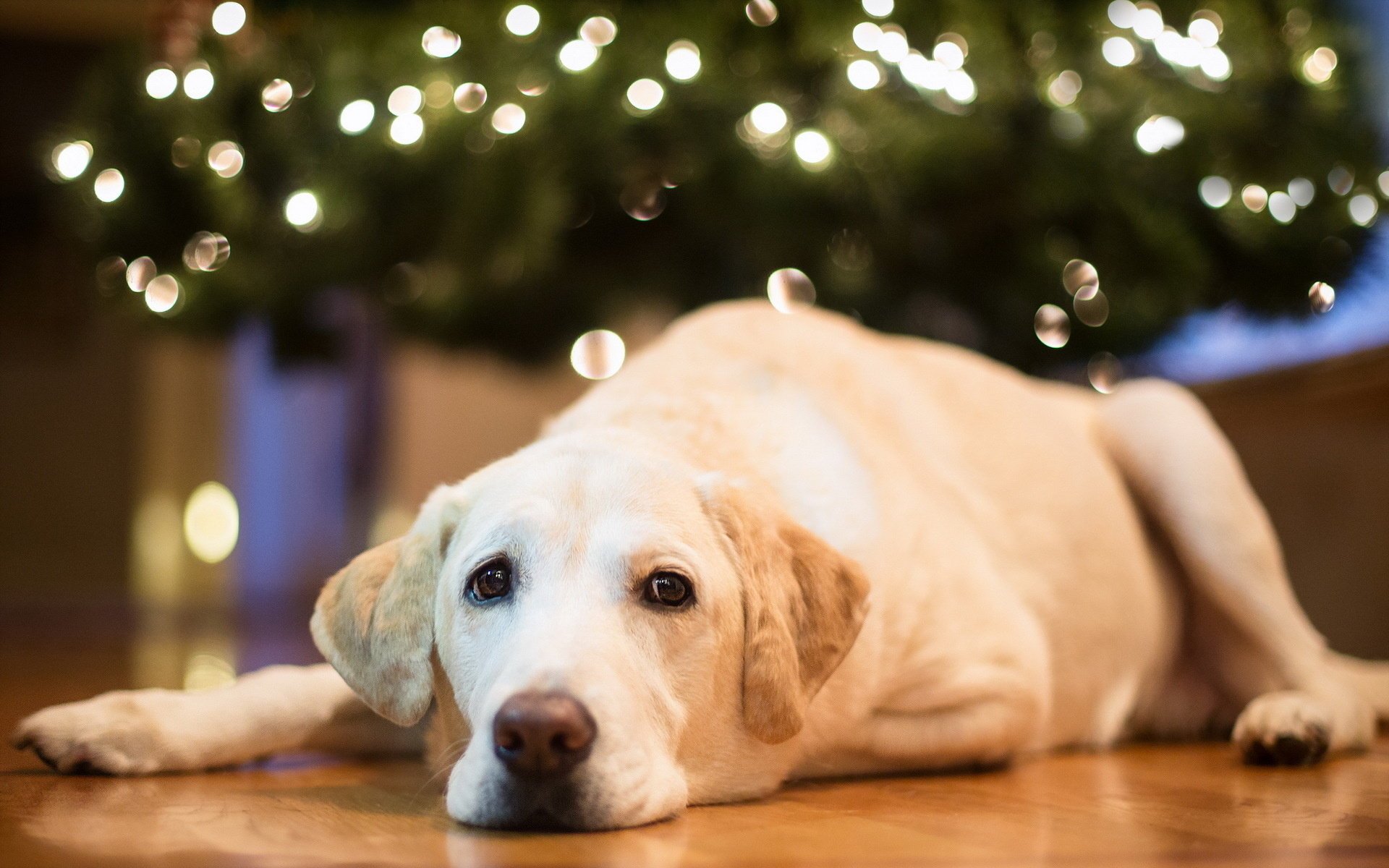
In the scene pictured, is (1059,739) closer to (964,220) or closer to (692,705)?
(692,705)

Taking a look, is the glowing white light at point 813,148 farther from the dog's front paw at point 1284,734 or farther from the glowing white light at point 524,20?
the dog's front paw at point 1284,734

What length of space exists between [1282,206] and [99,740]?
11.3ft

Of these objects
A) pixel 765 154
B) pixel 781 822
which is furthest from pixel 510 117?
pixel 781 822

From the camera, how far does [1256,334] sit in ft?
14.7

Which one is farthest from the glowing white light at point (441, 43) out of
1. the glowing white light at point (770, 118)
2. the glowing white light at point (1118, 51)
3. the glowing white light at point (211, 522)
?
the glowing white light at point (211, 522)

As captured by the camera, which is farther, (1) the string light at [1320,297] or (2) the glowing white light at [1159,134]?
(1) the string light at [1320,297]

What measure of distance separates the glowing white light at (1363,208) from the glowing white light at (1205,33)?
0.62 metres

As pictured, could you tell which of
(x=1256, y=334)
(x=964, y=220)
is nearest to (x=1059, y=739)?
(x=964, y=220)

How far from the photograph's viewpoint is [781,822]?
196 cm

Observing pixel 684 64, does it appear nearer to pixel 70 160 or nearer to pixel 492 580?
pixel 70 160

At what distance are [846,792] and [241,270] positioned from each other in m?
3.00

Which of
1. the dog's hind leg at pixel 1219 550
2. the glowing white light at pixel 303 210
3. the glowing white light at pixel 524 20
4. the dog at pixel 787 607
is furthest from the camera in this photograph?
the glowing white light at pixel 303 210

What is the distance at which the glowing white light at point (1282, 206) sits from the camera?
3900 millimetres

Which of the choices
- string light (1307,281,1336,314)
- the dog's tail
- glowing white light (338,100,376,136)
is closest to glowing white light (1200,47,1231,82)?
string light (1307,281,1336,314)
